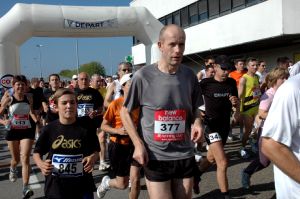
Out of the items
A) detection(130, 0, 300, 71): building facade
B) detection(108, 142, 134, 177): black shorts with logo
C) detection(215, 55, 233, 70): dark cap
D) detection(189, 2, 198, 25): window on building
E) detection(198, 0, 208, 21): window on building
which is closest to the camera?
detection(108, 142, 134, 177): black shorts with logo

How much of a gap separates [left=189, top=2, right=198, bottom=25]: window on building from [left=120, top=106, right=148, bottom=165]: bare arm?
2116cm

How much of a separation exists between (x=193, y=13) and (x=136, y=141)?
71.6ft

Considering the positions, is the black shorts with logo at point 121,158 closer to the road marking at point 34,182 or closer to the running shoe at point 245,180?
the running shoe at point 245,180

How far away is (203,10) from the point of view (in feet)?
75.2

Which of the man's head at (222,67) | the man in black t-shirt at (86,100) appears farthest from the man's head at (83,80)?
the man's head at (222,67)

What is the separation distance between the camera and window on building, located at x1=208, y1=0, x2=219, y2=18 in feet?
70.4

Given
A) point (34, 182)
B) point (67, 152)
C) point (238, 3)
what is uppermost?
point (238, 3)

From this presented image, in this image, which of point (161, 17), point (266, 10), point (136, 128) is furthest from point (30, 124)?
point (161, 17)

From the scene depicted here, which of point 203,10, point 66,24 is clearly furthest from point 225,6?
point 66,24

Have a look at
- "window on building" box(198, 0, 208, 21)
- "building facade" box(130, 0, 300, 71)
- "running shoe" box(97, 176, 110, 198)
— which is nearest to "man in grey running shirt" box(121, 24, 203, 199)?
"running shoe" box(97, 176, 110, 198)

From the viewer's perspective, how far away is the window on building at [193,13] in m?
23.7

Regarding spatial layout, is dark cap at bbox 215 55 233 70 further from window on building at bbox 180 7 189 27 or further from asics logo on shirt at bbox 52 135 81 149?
window on building at bbox 180 7 189 27

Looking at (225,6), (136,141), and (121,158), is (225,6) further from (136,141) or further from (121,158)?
(136,141)

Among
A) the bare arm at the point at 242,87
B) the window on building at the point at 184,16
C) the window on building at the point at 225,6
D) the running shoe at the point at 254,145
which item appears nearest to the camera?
the bare arm at the point at 242,87
